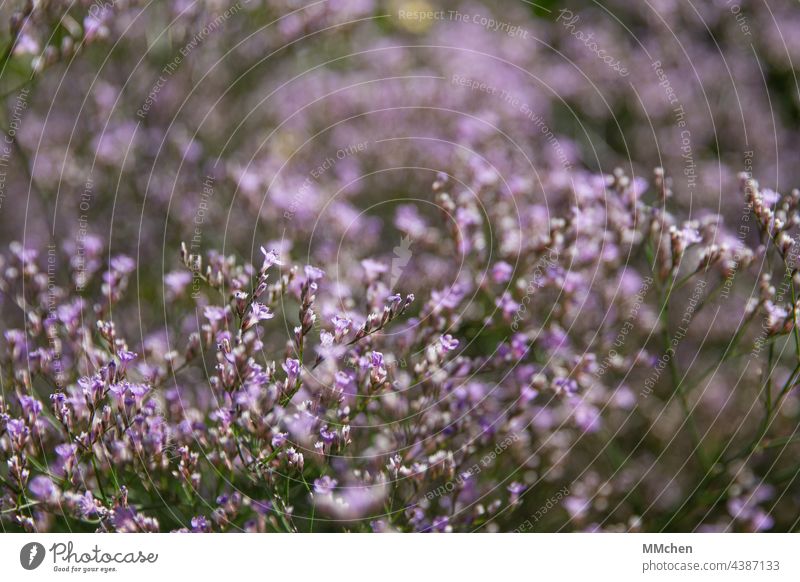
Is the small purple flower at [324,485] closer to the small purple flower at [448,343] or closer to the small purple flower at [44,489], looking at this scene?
the small purple flower at [448,343]

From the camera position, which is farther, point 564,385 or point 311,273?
point 564,385

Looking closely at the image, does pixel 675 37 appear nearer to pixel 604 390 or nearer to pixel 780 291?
pixel 780 291

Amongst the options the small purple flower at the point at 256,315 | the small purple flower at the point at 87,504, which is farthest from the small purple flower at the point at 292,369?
the small purple flower at the point at 87,504

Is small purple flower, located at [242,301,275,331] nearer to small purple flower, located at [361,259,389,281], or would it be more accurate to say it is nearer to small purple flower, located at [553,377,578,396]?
small purple flower, located at [361,259,389,281]

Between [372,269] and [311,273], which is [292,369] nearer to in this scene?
[311,273]

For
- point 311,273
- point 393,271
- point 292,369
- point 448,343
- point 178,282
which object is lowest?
point 292,369

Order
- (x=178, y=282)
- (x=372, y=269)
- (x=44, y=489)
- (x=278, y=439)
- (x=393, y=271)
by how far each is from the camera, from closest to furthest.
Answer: (x=278, y=439)
(x=44, y=489)
(x=372, y=269)
(x=178, y=282)
(x=393, y=271)

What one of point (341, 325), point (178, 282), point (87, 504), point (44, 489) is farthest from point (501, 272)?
point (44, 489)

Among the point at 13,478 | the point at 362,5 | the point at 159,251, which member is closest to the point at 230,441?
the point at 13,478

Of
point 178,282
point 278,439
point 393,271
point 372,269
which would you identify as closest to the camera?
point 278,439
